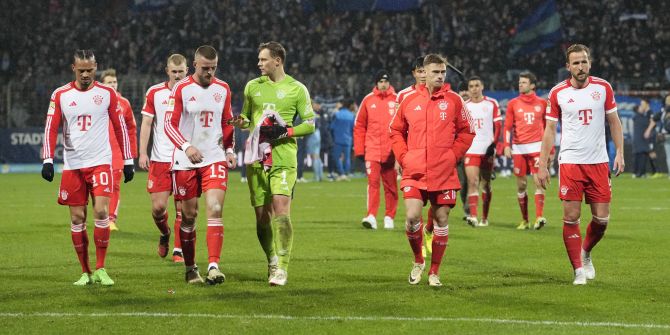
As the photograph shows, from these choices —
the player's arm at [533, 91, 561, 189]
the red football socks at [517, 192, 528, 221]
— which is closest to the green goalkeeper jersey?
the player's arm at [533, 91, 561, 189]

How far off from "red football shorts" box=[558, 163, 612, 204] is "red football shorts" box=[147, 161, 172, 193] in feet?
15.2

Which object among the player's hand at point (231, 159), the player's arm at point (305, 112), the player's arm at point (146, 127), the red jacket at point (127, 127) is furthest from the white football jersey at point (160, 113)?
the player's arm at point (305, 112)

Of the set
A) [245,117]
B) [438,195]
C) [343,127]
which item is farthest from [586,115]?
[343,127]

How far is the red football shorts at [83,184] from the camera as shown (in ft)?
35.9

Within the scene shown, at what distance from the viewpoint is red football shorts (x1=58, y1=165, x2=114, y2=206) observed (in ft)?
35.9

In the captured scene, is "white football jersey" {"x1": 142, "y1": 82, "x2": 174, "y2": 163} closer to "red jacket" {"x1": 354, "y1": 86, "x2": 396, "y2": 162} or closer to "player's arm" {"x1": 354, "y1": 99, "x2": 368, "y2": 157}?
"player's arm" {"x1": 354, "y1": 99, "x2": 368, "y2": 157}

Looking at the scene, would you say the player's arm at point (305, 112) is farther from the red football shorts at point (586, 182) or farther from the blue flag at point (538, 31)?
the blue flag at point (538, 31)

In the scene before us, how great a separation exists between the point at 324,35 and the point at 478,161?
28747 millimetres

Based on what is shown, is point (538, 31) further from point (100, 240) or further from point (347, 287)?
point (100, 240)

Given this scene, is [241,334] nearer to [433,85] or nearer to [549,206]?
[433,85]

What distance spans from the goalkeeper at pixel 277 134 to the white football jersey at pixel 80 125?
1.35 m

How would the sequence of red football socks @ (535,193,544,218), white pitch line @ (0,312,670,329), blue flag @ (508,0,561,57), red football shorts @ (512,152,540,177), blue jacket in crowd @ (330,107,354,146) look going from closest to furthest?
white pitch line @ (0,312,670,329)
red football socks @ (535,193,544,218)
red football shorts @ (512,152,540,177)
blue jacket in crowd @ (330,107,354,146)
blue flag @ (508,0,561,57)

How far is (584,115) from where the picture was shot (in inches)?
432

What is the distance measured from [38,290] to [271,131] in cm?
258
